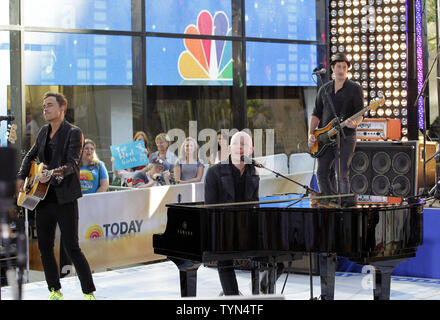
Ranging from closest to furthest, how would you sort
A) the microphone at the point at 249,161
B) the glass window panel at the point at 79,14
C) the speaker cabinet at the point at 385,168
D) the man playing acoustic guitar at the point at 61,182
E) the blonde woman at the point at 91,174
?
the microphone at the point at 249,161, the man playing acoustic guitar at the point at 61,182, the blonde woman at the point at 91,174, the speaker cabinet at the point at 385,168, the glass window panel at the point at 79,14

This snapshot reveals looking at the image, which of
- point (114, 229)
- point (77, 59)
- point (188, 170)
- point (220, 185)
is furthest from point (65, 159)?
point (77, 59)

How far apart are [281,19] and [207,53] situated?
6.32 ft

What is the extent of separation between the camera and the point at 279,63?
13.6 metres

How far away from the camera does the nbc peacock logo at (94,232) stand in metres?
8.27

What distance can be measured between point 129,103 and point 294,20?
396 centimetres

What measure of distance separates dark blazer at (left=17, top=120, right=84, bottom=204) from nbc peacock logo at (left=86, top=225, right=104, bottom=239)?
1.97 m

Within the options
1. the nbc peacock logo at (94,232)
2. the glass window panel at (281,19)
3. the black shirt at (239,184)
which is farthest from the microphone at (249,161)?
the glass window panel at (281,19)

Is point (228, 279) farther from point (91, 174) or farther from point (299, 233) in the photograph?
point (91, 174)

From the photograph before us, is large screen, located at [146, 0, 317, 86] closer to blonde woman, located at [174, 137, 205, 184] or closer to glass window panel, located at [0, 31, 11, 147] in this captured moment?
blonde woman, located at [174, 137, 205, 184]

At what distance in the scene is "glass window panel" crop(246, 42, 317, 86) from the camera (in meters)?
13.2

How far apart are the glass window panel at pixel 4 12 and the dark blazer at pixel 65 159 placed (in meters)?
4.30

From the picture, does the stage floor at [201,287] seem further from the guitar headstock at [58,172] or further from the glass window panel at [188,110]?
the glass window panel at [188,110]

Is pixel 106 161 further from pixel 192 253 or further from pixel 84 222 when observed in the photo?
pixel 192 253

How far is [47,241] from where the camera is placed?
6402 millimetres
